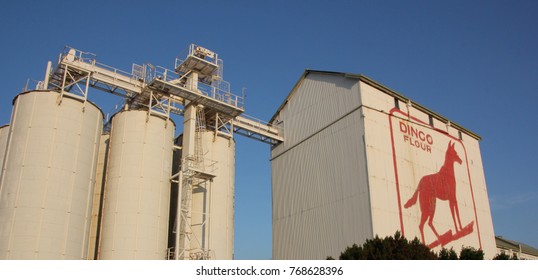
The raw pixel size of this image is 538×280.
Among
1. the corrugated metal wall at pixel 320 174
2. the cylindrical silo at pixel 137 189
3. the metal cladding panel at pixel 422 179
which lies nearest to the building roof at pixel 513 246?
the metal cladding panel at pixel 422 179

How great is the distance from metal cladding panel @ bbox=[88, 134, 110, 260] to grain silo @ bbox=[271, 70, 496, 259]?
15180 mm

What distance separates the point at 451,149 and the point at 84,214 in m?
31.6

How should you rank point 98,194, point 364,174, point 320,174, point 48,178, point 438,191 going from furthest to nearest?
point 438,191 < point 320,174 < point 364,174 < point 98,194 < point 48,178

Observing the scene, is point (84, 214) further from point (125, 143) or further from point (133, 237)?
point (125, 143)

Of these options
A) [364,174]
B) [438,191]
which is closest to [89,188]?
[364,174]

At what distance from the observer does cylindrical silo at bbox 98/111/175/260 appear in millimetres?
32125

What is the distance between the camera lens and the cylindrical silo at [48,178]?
93.6 feet

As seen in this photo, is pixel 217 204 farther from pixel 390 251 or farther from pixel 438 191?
pixel 438 191

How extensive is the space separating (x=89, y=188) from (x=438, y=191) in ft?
89.2

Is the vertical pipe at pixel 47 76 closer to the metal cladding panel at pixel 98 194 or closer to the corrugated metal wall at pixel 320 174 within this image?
the metal cladding panel at pixel 98 194

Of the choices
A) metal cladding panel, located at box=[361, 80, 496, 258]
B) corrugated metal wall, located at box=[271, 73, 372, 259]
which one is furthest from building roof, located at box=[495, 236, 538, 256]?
corrugated metal wall, located at box=[271, 73, 372, 259]

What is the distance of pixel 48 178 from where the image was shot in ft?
97.9

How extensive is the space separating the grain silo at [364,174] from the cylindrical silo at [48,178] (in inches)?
658

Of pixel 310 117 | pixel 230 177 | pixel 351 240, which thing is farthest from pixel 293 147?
pixel 351 240
